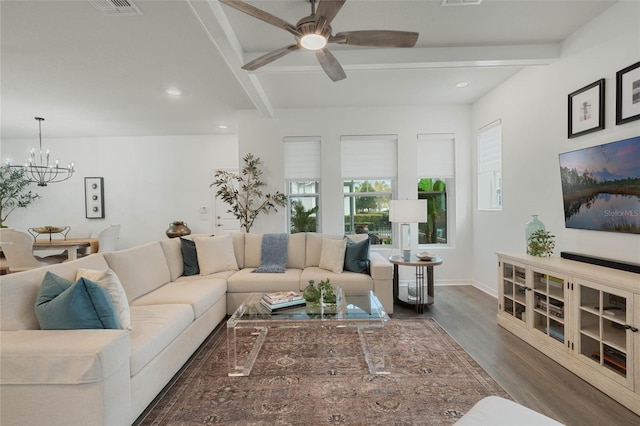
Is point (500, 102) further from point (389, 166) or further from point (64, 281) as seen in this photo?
point (64, 281)

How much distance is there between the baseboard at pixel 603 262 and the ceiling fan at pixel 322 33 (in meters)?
2.22

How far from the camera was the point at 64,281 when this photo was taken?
6.12 ft

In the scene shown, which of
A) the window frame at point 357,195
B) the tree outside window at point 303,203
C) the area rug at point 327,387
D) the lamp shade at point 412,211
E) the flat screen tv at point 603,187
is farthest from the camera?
the tree outside window at point 303,203

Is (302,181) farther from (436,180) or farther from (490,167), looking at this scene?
(490,167)

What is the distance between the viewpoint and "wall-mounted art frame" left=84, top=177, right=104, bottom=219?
20.7 ft

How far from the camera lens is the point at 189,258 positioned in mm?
3639

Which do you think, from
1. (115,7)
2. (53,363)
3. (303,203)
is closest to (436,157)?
(303,203)

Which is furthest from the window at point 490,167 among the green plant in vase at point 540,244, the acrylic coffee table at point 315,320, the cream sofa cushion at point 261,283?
the cream sofa cushion at point 261,283

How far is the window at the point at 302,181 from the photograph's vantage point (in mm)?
4945

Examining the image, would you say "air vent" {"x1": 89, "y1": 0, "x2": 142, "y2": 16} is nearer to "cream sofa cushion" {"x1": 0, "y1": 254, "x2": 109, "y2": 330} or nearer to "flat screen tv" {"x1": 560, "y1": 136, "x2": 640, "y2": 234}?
"cream sofa cushion" {"x1": 0, "y1": 254, "x2": 109, "y2": 330}

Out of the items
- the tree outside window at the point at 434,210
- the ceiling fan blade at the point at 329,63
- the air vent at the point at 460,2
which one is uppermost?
the air vent at the point at 460,2

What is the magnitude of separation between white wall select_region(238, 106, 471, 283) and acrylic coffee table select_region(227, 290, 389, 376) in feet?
7.90

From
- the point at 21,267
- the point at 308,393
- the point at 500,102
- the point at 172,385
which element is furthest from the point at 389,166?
the point at 21,267

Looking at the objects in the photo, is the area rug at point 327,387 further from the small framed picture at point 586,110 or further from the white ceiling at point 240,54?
the white ceiling at point 240,54
